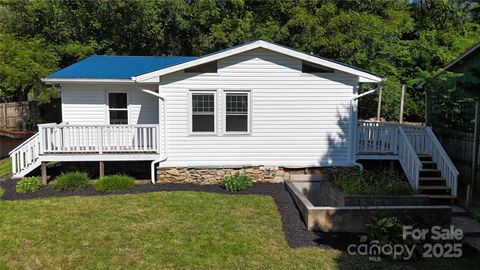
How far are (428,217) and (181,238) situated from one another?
5.43 m

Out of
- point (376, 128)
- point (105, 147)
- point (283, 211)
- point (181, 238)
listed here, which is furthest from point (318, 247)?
point (105, 147)

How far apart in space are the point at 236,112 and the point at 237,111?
1.7 inches

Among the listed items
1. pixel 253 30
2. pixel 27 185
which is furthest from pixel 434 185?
pixel 253 30

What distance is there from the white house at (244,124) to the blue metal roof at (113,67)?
6.20 ft

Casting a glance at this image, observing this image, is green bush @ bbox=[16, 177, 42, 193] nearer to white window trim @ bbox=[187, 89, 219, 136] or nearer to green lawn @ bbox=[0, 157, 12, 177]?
green lawn @ bbox=[0, 157, 12, 177]

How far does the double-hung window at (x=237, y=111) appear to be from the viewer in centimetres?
1130

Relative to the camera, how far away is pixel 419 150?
12.1 metres

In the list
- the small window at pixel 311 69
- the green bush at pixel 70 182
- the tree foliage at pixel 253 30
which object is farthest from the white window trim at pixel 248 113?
the tree foliage at pixel 253 30

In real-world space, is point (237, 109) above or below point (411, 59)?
below

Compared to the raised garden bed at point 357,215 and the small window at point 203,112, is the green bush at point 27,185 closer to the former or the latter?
the small window at point 203,112

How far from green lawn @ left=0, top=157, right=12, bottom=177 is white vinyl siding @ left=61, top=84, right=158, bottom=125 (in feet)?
9.50

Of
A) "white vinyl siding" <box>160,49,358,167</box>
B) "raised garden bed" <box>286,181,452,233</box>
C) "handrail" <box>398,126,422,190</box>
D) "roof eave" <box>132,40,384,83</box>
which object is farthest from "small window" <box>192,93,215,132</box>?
"handrail" <box>398,126,422,190</box>

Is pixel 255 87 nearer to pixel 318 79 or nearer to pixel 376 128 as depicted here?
pixel 318 79

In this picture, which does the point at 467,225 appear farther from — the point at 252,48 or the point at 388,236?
the point at 252,48
